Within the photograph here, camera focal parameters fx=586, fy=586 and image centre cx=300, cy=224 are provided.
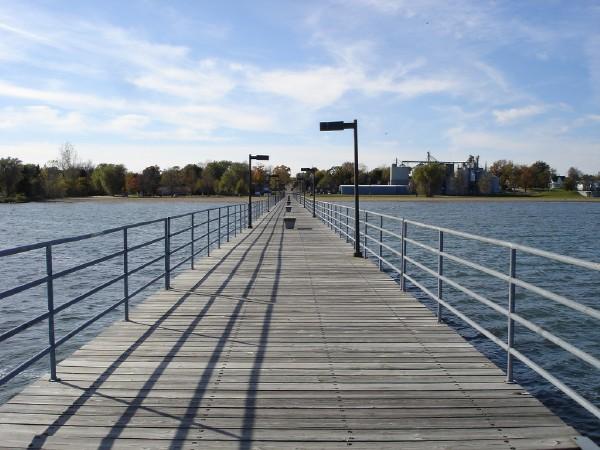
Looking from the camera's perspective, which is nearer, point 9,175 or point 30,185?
point 9,175

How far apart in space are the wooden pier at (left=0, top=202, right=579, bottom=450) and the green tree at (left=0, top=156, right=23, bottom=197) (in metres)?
102

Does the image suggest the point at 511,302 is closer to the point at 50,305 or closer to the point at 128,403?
the point at 128,403

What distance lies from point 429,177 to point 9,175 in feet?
269

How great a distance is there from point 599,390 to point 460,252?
17.8m

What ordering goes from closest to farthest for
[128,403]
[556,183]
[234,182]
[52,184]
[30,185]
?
[128,403] < [30,185] < [52,184] < [234,182] < [556,183]

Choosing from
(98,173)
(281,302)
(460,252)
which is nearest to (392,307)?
(281,302)

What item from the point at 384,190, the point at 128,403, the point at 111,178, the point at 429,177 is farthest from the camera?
the point at 384,190

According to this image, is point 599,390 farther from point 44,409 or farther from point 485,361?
point 44,409

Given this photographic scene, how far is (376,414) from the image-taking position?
13.2 ft

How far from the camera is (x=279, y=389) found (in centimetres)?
448

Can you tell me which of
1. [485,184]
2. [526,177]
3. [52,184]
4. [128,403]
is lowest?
[128,403]

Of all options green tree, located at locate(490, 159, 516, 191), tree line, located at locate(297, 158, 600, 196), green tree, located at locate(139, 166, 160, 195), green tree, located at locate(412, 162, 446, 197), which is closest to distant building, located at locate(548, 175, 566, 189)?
tree line, located at locate(297, 158, 600, 196)

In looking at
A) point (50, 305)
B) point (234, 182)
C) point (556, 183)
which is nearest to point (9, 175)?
point (234, 182)

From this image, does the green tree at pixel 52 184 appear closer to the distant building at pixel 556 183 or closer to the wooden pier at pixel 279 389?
the wooden pier at pixel 279 389
